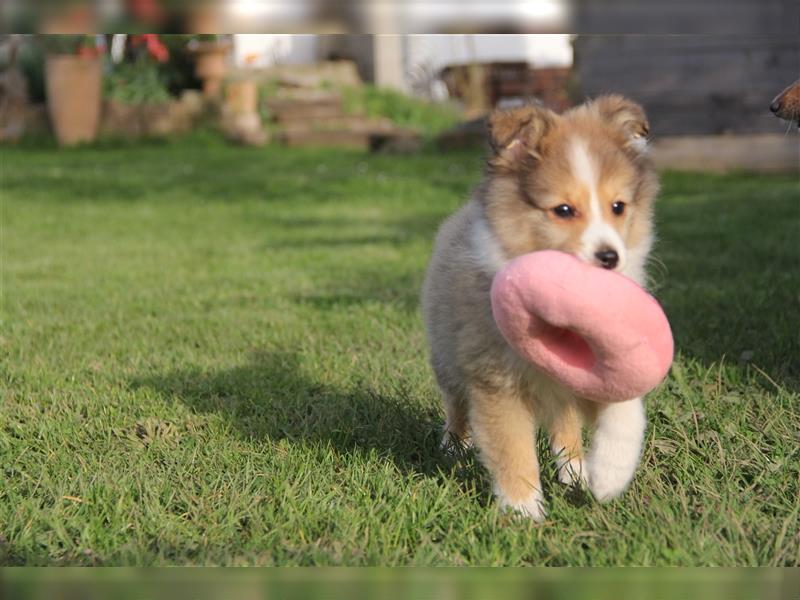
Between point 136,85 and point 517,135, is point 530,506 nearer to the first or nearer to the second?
point 517,135

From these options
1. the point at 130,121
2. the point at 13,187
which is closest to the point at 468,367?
the point at 13,187

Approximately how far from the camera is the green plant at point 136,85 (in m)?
17.6

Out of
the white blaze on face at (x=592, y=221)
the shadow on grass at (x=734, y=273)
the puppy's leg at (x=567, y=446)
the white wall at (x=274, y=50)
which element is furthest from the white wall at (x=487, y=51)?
the white blaze on face at (x=592, y=221)

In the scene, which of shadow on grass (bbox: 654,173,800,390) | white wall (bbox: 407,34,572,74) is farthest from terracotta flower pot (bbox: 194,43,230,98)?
shadow on grass (bbox: 654,173,800,390)

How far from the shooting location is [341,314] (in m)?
5.89

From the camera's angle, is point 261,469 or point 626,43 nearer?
point 261,469

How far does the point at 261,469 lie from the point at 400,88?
18.6 metres

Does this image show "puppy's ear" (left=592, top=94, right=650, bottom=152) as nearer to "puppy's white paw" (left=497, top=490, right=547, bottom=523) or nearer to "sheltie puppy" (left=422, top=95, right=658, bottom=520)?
"sheltie puppy" (left=422, top=95, right=658, bottom=520)

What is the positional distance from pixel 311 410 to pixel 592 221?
1.71 m

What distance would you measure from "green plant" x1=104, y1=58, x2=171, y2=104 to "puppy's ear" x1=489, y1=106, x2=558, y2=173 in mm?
15588

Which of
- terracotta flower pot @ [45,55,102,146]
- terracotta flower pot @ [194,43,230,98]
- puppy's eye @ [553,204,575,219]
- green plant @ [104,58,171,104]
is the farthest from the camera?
terracotta flower pot @ [194,43,230,98]

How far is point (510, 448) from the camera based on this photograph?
2.99 meters

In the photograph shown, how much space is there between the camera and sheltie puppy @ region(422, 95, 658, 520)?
281cm

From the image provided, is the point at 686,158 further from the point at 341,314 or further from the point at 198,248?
the point at 341,314
